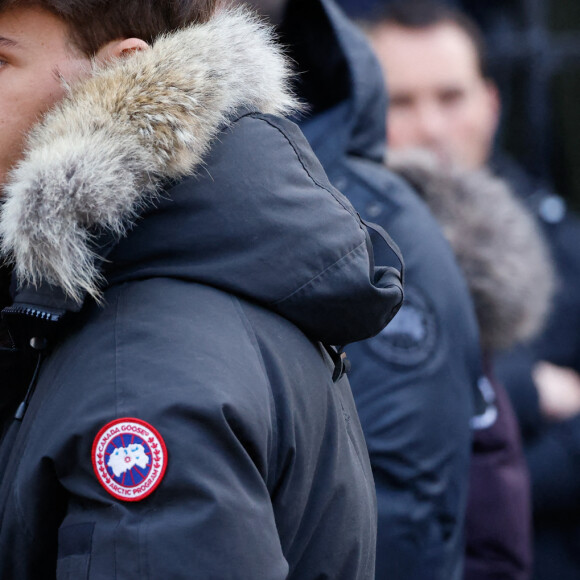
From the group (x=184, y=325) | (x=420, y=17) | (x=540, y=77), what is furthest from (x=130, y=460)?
(x=540, y=77)

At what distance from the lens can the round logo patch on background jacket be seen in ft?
Answer: 3.29

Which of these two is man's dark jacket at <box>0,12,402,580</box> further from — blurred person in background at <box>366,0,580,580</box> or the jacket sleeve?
blurred person in background at <box>366,0,580,580</box>

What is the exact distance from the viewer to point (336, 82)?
2.42m

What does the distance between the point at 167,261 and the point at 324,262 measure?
0.68 ft

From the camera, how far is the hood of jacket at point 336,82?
2.29 metres

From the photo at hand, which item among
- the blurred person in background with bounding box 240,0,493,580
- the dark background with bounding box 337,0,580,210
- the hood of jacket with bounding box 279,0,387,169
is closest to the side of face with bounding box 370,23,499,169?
the hood of jacket with bounding box 279,0,387,169

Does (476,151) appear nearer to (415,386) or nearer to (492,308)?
(492,308)

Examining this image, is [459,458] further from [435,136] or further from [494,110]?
[494,110]

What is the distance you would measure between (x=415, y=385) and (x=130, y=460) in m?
1.15

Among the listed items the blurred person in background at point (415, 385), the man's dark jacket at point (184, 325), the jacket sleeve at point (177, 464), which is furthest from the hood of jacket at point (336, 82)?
the jacket sleeve at point (177, 464)

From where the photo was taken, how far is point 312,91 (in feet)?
8.17

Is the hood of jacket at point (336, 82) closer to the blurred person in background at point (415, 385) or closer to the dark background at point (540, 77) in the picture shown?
the blurred person in background at point (415, 385)

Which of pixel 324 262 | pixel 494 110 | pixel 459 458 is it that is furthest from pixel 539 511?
pixel 324 262

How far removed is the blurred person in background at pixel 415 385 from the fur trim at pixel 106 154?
90 cm
